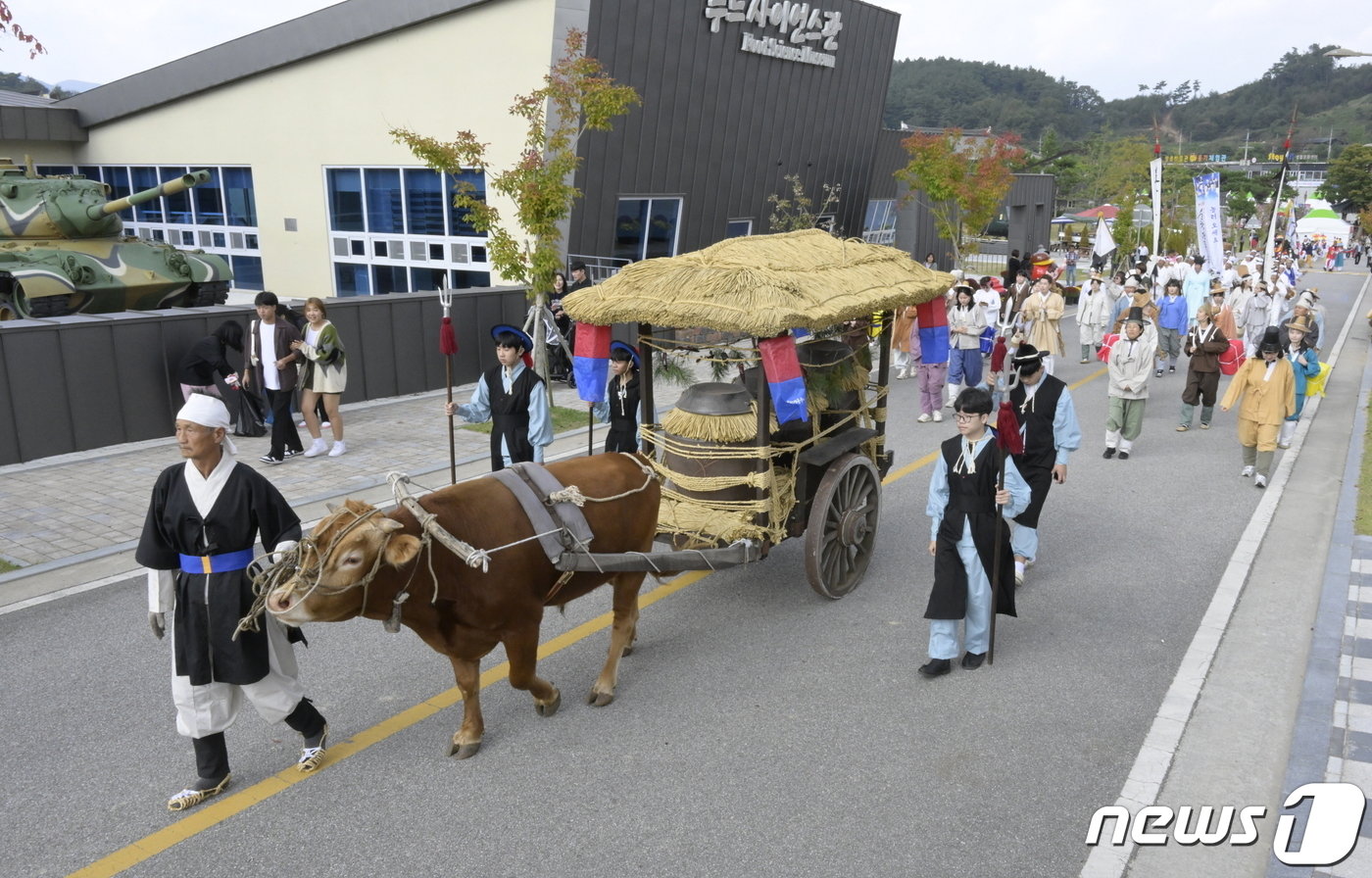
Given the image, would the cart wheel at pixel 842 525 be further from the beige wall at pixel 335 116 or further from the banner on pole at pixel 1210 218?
the banner on pole at pixel 1210 218

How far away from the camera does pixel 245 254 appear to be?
1017 inches

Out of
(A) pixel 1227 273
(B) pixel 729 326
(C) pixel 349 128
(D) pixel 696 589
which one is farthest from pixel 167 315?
(A) pixel 1227 273

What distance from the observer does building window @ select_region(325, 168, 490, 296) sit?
20.5 metres

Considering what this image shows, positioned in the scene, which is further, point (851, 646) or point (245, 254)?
point (245, 254)

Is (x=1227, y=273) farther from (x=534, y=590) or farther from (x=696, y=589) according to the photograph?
(x=534, y=590)

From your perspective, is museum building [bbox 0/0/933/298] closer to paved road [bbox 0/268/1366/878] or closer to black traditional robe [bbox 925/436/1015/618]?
paved road [bbox 0/268/1366/878]

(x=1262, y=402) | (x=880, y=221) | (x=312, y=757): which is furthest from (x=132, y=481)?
(x=880, y=221)

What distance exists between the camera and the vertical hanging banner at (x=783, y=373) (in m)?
5.96

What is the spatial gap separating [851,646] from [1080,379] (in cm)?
1237

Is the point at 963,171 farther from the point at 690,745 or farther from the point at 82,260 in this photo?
the point at 690,745

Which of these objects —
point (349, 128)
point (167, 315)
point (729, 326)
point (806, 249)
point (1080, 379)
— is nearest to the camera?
point (729, 326)

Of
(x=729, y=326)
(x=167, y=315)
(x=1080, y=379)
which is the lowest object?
(x=1080, y=379)

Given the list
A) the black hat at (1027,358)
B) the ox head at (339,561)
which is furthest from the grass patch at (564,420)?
the ox head at (339,561)

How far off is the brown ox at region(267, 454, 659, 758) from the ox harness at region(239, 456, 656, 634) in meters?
0.02
